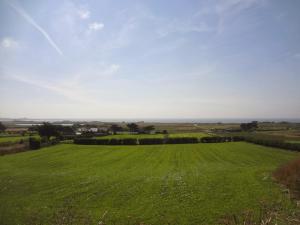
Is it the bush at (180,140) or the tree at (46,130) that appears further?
the tree at (46,130)

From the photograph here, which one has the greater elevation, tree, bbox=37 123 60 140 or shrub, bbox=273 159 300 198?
tree, bbox=37 123 60 140

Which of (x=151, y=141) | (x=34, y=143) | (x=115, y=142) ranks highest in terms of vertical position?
(x=34, y=143)

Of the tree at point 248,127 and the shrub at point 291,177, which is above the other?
the tree at point 248,127

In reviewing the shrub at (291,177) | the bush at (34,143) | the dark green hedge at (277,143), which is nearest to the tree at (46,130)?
the bush at (34,143)

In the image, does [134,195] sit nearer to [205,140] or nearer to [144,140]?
[144,140]

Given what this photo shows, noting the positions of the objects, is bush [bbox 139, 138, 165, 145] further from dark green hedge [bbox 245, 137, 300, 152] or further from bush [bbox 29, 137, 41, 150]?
bush [bbox 29, 137, 41, 150]

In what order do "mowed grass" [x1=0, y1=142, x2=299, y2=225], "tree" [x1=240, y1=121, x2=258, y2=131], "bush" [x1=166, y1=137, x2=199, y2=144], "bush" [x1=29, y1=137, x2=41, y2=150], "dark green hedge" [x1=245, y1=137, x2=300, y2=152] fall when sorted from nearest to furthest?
"mowed grass" [x1=0, y1=142, x2=299, y2=225]
"dark green hedge" [x1=245, y1=137, x2=300, y2=152]
"bush" [x1=29, y1=137, x2=41, y2=150]
"bush" [x1=166, y1=137, x2=199, y2=144]
"tree" [x1=240, y1=121, x2=258, y2=131]

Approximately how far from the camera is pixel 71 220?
11469mm

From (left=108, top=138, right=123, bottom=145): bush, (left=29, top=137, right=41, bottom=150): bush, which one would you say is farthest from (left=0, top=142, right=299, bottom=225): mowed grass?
(left=108, top=138, right=123, bottom=145): bush

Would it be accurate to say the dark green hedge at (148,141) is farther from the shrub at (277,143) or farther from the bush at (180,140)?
the shrub at (277,143)

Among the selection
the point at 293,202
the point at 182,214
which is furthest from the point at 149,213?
the point at 293,202

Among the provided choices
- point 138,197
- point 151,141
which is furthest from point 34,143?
point 138,197

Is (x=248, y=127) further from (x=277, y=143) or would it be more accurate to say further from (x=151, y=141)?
(x=277, y=143)

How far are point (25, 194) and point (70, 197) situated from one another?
3.24m
